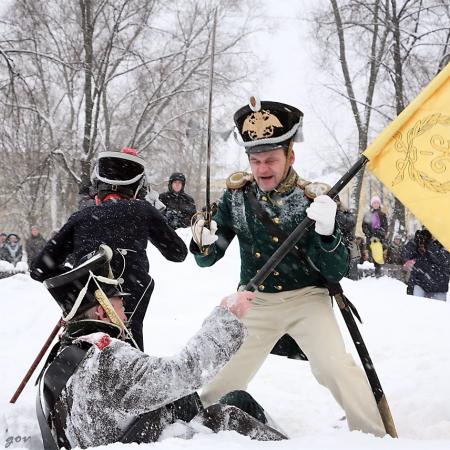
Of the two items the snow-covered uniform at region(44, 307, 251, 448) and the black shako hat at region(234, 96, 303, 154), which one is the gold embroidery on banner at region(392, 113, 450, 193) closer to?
the black shako hat at region(234, 96, 303, 154)

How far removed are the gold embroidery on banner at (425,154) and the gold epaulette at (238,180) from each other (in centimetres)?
86

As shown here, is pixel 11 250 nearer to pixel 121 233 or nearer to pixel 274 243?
pixel 121 233

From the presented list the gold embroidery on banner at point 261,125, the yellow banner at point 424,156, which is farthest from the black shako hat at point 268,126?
the yellow banner at point 424,156

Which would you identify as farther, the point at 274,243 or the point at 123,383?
the point at 274,243

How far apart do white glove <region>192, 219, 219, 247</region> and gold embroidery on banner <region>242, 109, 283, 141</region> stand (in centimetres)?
56

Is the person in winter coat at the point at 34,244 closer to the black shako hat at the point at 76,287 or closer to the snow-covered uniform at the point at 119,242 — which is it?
the snow-covered uniform at the point at 119,242

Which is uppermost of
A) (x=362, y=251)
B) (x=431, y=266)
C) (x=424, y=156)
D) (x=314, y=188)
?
(x=424, y=156)

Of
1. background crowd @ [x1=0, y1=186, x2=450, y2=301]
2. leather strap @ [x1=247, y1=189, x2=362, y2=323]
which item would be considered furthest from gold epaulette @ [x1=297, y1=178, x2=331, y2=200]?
leather strap @ [x1=247, y1=189, x2=362, y2=323]

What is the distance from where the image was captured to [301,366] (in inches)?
215

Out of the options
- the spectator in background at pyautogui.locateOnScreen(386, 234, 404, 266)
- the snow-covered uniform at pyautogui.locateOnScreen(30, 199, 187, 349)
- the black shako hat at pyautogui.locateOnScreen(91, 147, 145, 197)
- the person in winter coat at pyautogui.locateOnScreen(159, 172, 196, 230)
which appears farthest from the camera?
the spectator in background at pyautogui.locateOnScreen(386, 234, 404, 266)

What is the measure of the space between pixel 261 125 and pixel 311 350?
4.25ft

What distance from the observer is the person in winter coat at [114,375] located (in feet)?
7.19

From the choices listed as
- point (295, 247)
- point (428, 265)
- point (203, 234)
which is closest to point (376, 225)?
point (428, 265)

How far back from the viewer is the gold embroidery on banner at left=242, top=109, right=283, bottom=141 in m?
3.20
